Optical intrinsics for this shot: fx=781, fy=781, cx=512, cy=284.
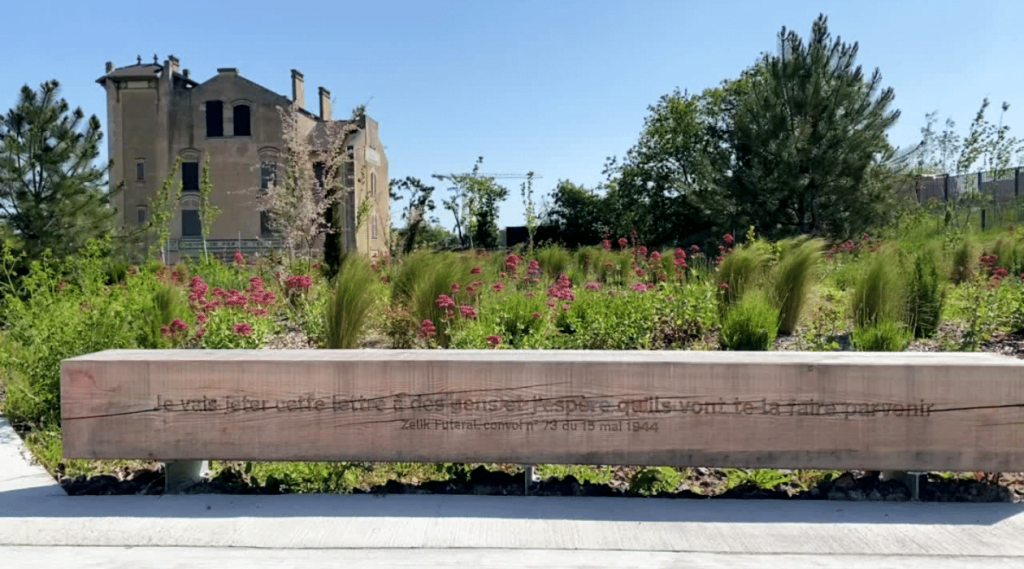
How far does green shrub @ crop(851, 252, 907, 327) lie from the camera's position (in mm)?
6930

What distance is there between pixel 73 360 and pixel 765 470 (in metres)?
3.78

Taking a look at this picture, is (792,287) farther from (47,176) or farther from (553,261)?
(47,176)

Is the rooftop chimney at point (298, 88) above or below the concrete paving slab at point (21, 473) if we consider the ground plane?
above

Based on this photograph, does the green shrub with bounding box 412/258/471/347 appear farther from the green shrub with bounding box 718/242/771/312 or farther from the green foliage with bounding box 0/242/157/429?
the green shrub with bounding box 718/242/771/312

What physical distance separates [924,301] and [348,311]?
5.22 m

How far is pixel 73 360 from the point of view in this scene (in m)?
4.09

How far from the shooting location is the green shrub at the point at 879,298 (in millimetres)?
6930

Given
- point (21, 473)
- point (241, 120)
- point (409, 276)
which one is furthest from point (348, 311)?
point (241, 120)

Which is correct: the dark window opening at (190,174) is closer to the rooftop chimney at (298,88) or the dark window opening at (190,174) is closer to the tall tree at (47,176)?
the rooftop chimney at (298,88)

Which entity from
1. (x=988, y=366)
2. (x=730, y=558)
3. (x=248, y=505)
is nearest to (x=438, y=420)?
(x=248, y=505)

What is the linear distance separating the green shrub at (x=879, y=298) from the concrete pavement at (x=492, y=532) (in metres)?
3.29

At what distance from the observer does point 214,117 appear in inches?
1501

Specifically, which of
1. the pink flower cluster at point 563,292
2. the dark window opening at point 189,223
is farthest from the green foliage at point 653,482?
the dark window opening at point 189,223

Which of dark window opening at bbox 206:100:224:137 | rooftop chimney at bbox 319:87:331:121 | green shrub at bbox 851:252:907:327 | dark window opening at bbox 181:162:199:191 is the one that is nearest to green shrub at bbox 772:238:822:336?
green shrub at bbox 851:252:907:327
